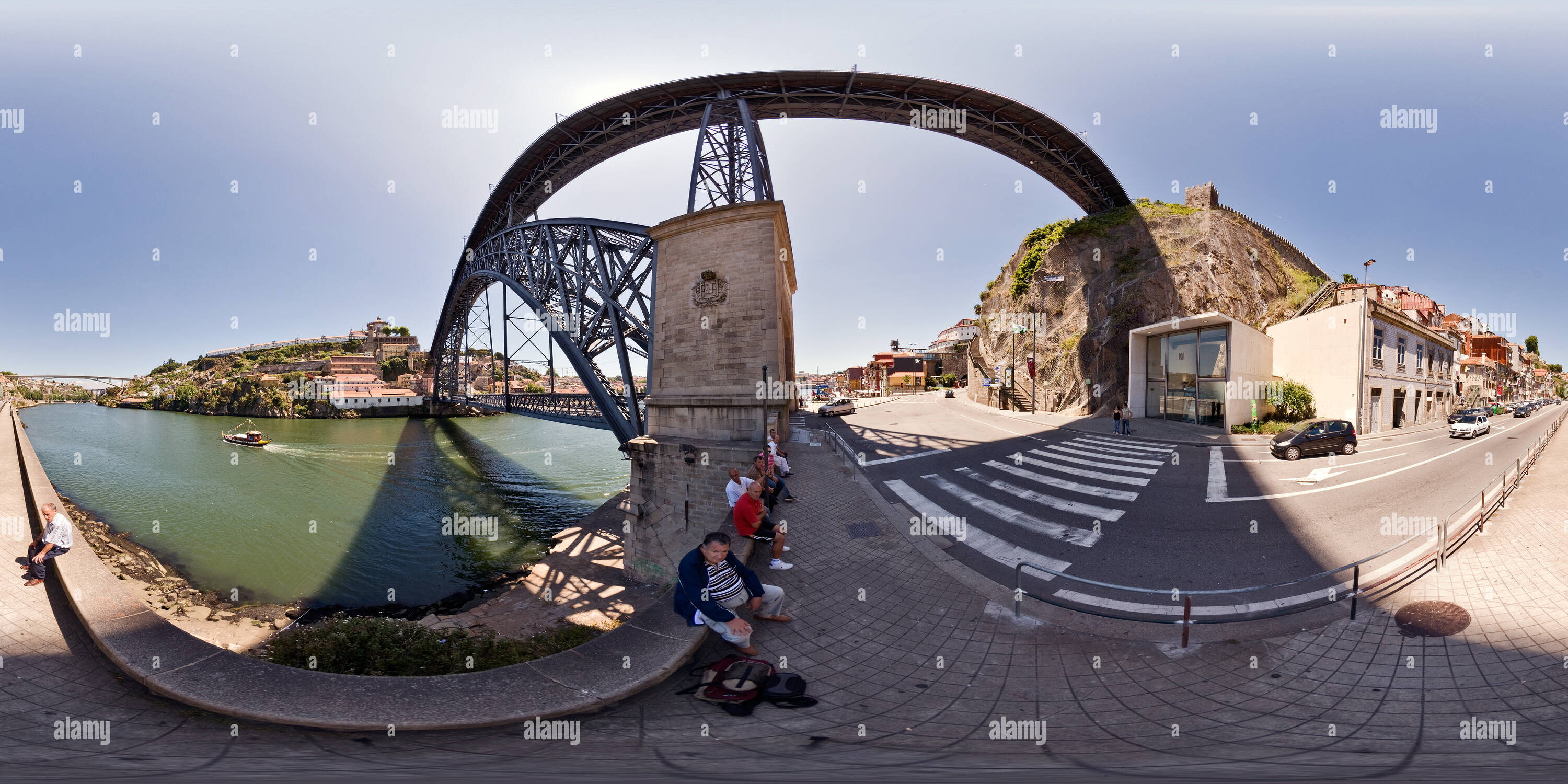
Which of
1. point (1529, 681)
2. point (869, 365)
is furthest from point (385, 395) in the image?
point (1529, 681)

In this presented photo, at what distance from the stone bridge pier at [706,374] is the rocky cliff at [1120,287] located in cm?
2585

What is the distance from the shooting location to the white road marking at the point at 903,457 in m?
15.3

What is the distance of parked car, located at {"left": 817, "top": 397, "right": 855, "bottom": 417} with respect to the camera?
109 ft

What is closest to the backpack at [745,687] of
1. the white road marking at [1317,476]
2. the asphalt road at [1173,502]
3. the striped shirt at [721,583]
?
the striped shirt at [721,583]

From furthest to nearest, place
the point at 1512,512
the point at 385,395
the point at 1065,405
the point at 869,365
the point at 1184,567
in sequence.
Result: the point at 869,365 < the point at 385,395 < the point at 1065,405 < the point at 1512,512 < the point at 1184,567

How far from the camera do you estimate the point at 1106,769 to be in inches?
130

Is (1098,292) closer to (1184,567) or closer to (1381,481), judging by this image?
(1381,481)

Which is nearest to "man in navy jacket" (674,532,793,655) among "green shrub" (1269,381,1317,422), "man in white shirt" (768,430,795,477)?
"man in white shirt" (768,430,795,477)

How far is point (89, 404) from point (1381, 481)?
19593 cm

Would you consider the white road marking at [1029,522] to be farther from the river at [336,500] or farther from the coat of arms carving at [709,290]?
the river at [336,500]

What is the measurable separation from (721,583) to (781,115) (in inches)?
831

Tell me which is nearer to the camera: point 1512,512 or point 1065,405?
point 1512,512

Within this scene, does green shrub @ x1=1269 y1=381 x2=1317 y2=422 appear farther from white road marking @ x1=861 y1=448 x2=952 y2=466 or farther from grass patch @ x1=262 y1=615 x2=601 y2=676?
grass patch @ x1=262 y1=615 x2=601 y2=676

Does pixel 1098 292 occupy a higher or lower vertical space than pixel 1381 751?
higher
